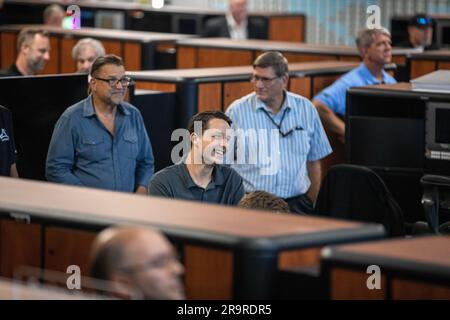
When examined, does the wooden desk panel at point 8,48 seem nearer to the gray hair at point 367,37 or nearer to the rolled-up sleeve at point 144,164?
the gray hair at point 367,37

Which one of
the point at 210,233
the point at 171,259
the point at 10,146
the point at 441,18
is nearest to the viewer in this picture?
the point at 171,259

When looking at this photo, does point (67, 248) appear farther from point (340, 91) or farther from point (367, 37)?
point (367, 37)

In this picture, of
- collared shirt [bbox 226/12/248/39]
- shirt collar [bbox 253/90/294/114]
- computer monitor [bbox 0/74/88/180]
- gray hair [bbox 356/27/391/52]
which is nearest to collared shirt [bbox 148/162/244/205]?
shirt collar [bbox 253/90/294/114]

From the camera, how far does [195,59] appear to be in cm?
1016

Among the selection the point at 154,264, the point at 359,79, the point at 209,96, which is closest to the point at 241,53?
the point at 359,79

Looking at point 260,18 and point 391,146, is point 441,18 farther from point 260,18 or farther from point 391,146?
point 391,146

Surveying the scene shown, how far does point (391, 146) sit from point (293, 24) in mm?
7995

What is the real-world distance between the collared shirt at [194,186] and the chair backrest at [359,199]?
31.8 inches

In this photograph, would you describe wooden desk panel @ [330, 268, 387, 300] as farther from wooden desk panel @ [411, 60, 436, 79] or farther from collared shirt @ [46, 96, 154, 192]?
wooden desk panel @ [411, 60, 436, 79]

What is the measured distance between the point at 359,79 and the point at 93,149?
2782 mm

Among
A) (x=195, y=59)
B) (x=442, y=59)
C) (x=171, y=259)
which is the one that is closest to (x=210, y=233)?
(x=171, y=259)

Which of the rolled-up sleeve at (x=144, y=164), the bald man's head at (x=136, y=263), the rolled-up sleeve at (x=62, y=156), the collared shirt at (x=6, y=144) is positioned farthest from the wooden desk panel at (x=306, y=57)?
the bald man's head at (x=136, y=263)

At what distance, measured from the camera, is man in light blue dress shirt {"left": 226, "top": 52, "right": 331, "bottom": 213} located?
6.60m

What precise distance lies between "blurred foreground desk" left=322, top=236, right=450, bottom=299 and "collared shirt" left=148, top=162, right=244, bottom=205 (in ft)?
7.05
